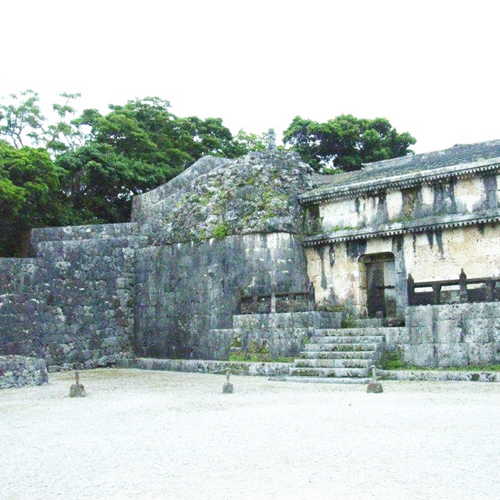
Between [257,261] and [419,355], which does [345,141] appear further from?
[419,355]

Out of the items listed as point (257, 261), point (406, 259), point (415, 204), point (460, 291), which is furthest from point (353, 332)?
Result: point (415, 204)

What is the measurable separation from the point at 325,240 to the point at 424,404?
11194mm

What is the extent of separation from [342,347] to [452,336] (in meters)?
2.75

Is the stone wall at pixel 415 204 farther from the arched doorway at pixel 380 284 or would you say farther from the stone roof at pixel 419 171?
the arched doorway at pixel 380 284

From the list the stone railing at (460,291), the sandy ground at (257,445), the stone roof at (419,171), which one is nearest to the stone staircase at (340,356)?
the stone railing at (460,291)

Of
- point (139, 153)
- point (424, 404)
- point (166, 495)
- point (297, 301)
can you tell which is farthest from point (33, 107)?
point (166, 495)

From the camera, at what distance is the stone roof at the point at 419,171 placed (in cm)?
1880

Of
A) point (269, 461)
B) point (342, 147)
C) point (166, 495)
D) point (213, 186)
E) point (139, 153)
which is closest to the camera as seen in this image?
point (166, 495)

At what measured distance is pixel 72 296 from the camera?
832 inches

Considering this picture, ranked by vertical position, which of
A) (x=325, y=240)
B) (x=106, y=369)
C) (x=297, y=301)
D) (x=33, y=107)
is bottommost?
(x=106, y=369)

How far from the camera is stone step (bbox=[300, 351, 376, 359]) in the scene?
15078 mm

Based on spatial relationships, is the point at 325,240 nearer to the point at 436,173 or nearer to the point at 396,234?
the point at 396,234

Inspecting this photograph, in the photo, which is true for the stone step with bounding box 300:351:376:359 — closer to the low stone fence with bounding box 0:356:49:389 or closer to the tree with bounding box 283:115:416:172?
the low stone fence with bounding box 0:356:49:389

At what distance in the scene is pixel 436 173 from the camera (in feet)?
62.8
